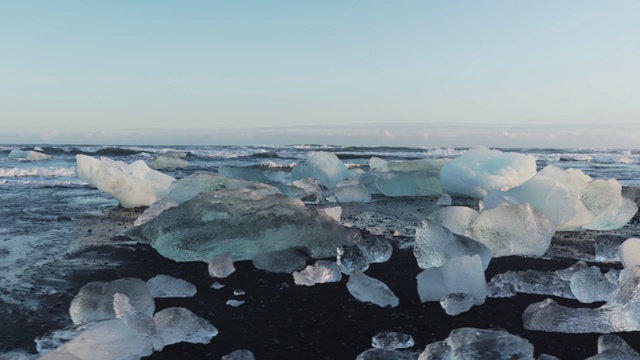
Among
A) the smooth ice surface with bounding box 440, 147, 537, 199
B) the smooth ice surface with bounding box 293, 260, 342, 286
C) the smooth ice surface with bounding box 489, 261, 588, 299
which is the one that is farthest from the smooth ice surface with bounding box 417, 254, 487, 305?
the smooth ice surface with bounding box 440, 147, 537, 199

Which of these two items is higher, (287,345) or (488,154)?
(488,154)

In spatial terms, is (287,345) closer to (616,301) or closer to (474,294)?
(474,294)

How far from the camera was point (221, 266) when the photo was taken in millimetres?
2537

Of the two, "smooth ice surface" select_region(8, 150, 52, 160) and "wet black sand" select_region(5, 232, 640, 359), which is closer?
"wet black sand" select_region(5, 232, 640, 359)

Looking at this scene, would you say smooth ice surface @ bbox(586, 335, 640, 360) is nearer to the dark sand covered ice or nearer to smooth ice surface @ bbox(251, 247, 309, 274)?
the dark sand covered ice

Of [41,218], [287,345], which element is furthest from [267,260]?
[41,218]

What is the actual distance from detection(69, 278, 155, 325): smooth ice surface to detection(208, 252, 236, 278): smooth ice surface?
54 cm

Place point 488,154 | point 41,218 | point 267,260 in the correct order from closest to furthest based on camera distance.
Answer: point 267,260, point 41,218, point 488,154

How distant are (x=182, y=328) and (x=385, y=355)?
2.37 ft

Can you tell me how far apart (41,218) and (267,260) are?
2.83 metres

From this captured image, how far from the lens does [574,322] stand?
177 centimetres

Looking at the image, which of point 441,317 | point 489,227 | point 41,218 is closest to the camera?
point 441,317

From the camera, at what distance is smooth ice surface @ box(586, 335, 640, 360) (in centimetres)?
146

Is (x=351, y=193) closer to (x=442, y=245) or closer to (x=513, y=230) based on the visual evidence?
(x=513, y=230)
